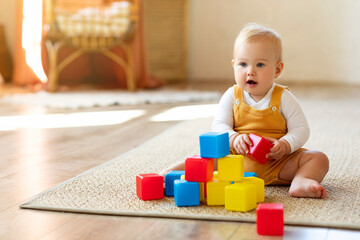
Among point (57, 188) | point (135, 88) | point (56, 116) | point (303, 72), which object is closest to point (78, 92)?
point (135, 88)

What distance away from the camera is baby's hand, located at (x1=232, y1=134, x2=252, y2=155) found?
1294mm

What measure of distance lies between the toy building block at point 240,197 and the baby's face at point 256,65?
1.06 ft

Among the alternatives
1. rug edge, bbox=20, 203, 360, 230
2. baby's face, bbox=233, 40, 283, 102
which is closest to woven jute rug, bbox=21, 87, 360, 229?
rug edge, bbox=20, 203, 360, 230

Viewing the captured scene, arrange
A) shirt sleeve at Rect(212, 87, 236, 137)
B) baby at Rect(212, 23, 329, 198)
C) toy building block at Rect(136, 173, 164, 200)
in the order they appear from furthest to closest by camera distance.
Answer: shirt sleeve at Rect(212, 87, 236, 137), baby at Rect(212, 23, 329, 198), toy building block at Rect(136, 173, 164, 200)

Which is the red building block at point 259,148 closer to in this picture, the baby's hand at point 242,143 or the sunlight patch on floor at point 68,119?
→ the baby's hand at point 242,143

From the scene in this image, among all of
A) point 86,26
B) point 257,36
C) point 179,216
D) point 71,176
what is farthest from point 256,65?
point 86,26

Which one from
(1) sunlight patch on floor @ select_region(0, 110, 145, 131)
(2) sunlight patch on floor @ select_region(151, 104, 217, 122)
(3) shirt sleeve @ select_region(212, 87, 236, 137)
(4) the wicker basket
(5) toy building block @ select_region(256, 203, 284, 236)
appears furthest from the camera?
(4) the wicker basket

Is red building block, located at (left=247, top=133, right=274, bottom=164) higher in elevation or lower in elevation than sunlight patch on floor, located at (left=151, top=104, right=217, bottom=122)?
higher

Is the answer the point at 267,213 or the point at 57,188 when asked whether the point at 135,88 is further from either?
the point at 267,213

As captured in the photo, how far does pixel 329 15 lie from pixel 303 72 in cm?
49

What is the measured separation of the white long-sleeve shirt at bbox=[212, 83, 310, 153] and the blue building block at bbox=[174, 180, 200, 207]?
0.26 meters

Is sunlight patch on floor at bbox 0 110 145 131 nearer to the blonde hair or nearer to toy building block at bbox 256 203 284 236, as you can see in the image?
the blonde hair

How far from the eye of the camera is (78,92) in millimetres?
3521

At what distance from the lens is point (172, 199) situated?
1235mm
